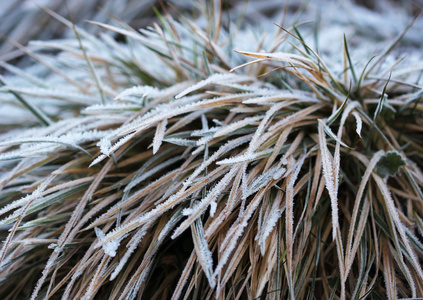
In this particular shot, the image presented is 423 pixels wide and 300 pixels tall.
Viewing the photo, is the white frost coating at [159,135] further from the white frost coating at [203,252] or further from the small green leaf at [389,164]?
the small green leaf at [389,164]

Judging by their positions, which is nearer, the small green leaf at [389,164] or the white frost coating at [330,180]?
the white frost coating at [330,180]

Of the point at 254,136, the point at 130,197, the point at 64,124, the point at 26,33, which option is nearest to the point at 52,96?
the point at 64,124

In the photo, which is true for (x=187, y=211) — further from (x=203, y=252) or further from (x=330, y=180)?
(x=330, y=180)

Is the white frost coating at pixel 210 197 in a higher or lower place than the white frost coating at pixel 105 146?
lower

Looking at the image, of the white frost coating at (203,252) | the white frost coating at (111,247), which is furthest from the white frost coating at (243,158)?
the white frost coating at (111,247)

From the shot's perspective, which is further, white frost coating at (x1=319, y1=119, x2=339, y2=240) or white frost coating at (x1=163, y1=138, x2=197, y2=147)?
white frost coating at (x1=163, y1=138, x2=197, y2=147)

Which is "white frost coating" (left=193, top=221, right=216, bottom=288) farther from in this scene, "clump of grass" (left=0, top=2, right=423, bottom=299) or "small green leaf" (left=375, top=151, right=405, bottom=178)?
"small green leaf" (left=375, top=151, right=405, bottom=178)

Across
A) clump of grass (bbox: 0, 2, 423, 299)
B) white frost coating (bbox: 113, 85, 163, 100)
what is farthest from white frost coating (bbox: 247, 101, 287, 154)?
white frost coating (bbox: 113, 85, 163, 100)

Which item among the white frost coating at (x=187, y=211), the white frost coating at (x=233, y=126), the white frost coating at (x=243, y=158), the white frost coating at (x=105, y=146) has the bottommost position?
the white frost coating at (x=187, y=211)

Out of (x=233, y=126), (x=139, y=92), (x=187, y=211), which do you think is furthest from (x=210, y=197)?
A: (x=139, y=92)
